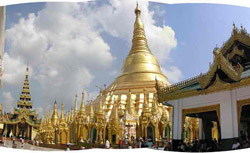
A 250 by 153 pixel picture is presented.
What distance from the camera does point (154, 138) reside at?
17.2 metres

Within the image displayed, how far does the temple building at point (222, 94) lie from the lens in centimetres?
Result: 920

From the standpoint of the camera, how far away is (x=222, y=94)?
9.72 m

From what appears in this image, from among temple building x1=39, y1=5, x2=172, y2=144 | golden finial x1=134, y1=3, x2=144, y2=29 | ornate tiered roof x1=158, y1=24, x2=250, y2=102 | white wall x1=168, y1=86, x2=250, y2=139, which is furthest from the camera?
golden finial x1=134, y1=3, x2=144, y2=29

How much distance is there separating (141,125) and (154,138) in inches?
44.4

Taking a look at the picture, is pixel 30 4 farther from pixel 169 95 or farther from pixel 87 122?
pixel 87 122

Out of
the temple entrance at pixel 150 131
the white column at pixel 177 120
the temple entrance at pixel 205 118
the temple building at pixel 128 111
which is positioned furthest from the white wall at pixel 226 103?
the temple entrance at pixel 150 131

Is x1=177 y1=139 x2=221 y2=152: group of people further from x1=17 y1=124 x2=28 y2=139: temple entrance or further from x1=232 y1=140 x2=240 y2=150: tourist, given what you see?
x1=17 y1=124 x2=28 y2=139: temple entrance

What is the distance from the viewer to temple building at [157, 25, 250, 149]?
920 centimetres

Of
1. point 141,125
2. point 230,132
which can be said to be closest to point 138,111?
point 141,125

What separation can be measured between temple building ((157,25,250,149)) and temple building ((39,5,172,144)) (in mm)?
2732

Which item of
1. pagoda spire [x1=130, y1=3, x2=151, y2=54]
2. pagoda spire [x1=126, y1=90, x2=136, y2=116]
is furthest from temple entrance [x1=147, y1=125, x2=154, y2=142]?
pagoda spire [x1=130, y1=3, x2=151, y2=54]

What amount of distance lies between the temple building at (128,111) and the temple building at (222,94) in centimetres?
273

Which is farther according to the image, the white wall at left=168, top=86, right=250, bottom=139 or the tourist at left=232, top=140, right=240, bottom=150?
the white wall at left=168, top=86, right=250, bottom=139

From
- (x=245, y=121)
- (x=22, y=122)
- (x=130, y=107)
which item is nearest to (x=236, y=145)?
(x=245, y=121)
